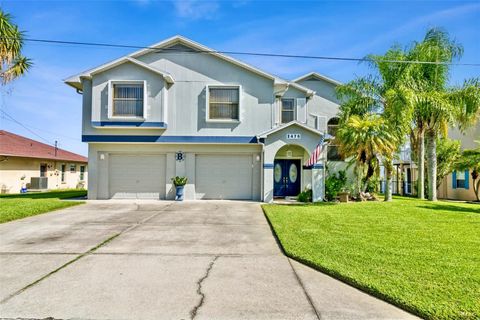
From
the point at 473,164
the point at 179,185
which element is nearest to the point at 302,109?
the point at 179,185

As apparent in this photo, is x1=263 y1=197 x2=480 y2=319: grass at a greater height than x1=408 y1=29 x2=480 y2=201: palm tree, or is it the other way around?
x1=408 y1=29 x2=480 y2=201: palm tree

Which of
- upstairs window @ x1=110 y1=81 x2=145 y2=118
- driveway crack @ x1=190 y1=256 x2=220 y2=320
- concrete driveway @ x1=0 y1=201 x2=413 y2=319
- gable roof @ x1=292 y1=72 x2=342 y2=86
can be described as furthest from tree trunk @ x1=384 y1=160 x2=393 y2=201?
upstairs window @ x1=110 y1=81 x2=145 y2=118

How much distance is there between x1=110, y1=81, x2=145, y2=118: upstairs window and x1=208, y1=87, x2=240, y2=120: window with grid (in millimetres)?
3601

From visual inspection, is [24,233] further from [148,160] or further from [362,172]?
[362,172]

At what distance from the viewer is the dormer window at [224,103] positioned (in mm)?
16609

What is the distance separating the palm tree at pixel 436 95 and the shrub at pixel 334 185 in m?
4.79

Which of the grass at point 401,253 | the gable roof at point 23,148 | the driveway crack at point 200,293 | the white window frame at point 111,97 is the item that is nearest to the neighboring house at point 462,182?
the grass at point 401,253

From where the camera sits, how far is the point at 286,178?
17.9 meters

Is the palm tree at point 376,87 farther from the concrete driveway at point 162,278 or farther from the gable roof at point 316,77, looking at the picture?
the concrete driveway at point 162,278

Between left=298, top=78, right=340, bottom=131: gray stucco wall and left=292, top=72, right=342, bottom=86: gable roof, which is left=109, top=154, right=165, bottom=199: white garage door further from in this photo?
left=292, top=72, right=342, bottom=86: gable roof

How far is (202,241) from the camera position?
763 centimetres

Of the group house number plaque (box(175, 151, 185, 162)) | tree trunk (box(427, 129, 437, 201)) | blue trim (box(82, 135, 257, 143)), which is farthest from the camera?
tree trunk (box(427, 129, 437, 201))

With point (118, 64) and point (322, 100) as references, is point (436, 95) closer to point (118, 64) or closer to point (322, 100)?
point (322, 100)

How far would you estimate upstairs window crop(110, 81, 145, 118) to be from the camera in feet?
52.3
